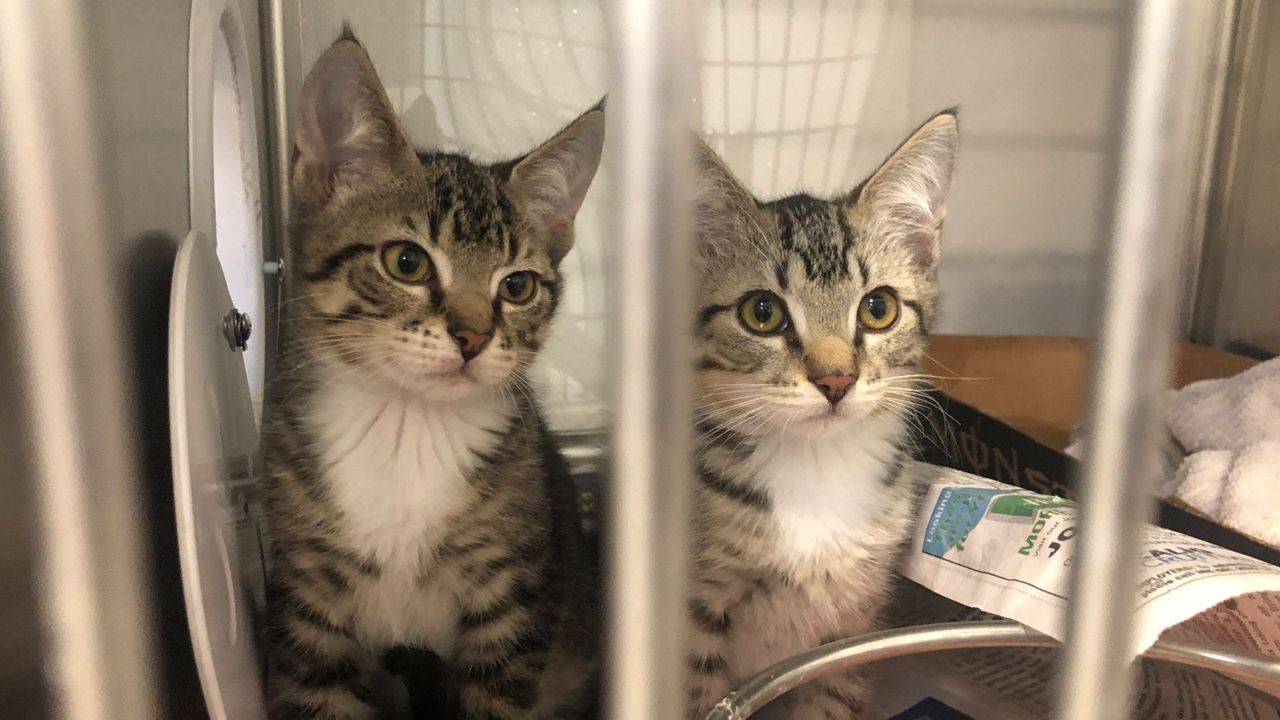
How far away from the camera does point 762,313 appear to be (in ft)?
2.60

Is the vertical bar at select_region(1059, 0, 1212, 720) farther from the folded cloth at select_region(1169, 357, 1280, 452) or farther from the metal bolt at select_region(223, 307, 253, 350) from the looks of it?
the folded cloth at select_region(1169, 357, 1280, 452)

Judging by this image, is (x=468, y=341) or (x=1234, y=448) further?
(x=1234, y=448)

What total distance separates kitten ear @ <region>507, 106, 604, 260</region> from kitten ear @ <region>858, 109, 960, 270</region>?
283mm

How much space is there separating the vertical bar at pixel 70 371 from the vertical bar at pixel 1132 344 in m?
0.42

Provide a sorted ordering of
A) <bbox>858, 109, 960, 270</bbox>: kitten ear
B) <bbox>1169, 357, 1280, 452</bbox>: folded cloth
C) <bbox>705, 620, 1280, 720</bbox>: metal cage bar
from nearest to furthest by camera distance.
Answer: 1. <bbox>705, 620, 1280, 720</bbox>: metal cage bar
2. <bbox>858, 109, 960, 270</bbox>: kitten ear
3. <bbox>1169, 357, 1280, 452</bbox>: folded cloth

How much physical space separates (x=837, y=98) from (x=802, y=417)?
640 millimetres

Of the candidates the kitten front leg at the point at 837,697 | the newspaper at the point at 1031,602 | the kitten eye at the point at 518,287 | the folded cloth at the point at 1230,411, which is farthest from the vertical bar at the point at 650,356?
the folded cloth at the point at 1230,411

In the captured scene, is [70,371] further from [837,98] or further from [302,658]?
[837,98]

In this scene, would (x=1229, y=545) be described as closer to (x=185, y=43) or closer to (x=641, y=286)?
(x=641, y=286)

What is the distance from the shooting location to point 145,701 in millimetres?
377

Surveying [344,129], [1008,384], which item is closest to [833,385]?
[344,129]

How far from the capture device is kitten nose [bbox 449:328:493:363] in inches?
26.4

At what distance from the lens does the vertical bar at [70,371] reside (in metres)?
0.33

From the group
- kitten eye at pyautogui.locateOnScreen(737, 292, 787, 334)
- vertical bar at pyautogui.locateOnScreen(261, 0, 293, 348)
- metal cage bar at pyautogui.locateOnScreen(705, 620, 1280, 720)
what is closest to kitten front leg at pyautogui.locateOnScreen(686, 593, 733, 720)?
metal cage bar at pyautogui.locateOnScreen(705, 620, 1280, 720)
